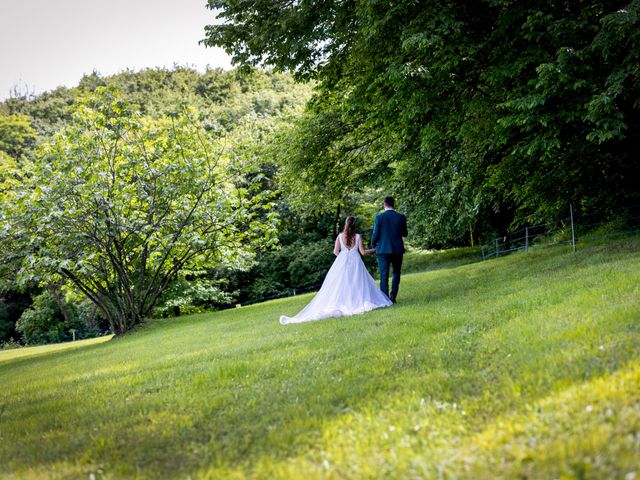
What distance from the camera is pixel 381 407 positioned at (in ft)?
13.7

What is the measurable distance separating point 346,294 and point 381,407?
7490mm

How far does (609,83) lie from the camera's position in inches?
392

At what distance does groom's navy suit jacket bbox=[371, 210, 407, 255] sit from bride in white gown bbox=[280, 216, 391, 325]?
0.33 meters

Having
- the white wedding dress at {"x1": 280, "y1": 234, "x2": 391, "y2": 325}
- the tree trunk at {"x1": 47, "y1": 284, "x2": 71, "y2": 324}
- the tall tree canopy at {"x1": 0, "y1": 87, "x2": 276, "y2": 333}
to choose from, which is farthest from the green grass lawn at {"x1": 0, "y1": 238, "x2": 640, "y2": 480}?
the tree trunk at {"x1": 47, "y1": 284, "x2": 71, "y2": 324}

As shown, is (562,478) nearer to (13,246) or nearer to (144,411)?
(144,411)

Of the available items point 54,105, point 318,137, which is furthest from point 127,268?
point 54,105

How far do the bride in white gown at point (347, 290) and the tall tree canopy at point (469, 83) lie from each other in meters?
3.26

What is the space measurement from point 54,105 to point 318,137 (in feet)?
228

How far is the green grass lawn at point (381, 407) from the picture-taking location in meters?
3.08

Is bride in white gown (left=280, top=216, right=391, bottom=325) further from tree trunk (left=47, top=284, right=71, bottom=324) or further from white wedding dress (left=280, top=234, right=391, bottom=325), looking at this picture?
tree trunk (left=47, top=284, right=71, bottom=324)

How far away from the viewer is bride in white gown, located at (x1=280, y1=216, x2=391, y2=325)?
11289mm

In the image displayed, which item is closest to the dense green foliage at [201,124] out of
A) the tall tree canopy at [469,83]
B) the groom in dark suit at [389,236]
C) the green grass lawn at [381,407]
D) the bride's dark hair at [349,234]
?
the tall tree canopy at [469,83]

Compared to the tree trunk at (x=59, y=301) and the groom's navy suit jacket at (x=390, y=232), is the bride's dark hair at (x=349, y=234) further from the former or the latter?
the tree trunk at (x=59, y=301)

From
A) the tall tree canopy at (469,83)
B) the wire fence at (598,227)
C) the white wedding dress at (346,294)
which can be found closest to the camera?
the tall tree canopy at (469,83)
